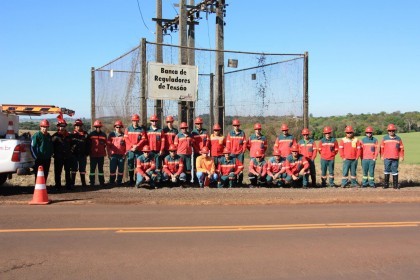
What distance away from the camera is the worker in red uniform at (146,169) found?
12.9 m

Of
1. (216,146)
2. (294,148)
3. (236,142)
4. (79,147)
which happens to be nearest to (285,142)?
A: (294,148)

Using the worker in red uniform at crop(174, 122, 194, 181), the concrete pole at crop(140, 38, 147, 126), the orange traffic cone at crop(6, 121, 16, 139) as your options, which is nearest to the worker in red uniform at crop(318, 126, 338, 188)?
the worker in red uniform at crop(174, 122, 194, 181)

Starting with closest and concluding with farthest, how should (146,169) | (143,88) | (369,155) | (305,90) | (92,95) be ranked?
(146,169) < (143,88) < (369,155) < (305,90) < (92,95)

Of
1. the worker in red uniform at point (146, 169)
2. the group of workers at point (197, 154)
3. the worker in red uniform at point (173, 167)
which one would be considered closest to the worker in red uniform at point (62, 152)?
the group of workers at point (197, 154)

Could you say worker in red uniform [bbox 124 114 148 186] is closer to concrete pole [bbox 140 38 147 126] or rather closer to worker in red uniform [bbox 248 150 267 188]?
concrete pole [bbox 140 38 147 126]

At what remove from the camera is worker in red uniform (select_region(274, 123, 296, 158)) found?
14375 mm

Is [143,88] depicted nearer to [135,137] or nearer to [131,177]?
[135,137]

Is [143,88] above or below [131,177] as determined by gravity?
above

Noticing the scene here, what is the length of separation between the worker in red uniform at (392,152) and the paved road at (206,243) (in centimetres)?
452

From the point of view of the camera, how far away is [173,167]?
13.4 meters

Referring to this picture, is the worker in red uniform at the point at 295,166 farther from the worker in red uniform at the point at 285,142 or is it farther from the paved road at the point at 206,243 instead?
the paved road at the point at 206,243

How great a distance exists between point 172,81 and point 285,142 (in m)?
3.84

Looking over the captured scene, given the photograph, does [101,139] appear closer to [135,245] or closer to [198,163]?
[198,163]

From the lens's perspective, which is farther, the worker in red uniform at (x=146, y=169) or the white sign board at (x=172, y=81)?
the white sign board at (x=172, y=81)
